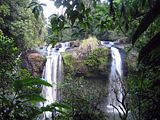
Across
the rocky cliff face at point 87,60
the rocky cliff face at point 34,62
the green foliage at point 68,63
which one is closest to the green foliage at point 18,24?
the rocky cliff face at point 34,62

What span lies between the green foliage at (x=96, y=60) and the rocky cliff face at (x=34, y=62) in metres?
2.49

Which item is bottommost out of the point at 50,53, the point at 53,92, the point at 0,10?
the point at 53,92

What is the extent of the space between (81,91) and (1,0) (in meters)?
7.65

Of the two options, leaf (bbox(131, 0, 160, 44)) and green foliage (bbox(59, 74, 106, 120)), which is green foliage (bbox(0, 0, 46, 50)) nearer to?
green foliage (bbox(59, 74, 106, 120))

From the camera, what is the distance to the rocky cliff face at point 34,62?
50.6 feet

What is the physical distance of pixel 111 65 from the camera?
16.1 m

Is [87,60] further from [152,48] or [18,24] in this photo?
[152,48]

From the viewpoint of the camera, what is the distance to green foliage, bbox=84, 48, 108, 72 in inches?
618

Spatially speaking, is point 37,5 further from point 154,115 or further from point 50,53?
point 50,53

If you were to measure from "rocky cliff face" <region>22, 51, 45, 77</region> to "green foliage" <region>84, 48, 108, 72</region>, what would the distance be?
2.49 m

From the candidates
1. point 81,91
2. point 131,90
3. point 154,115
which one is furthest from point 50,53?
point 154,115

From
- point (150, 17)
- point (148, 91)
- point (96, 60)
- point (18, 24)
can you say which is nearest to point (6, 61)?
point (148, 91)

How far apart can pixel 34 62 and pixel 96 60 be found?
341cm

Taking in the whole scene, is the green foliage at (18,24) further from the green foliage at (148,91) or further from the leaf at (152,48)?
the leaf at (152,48)
